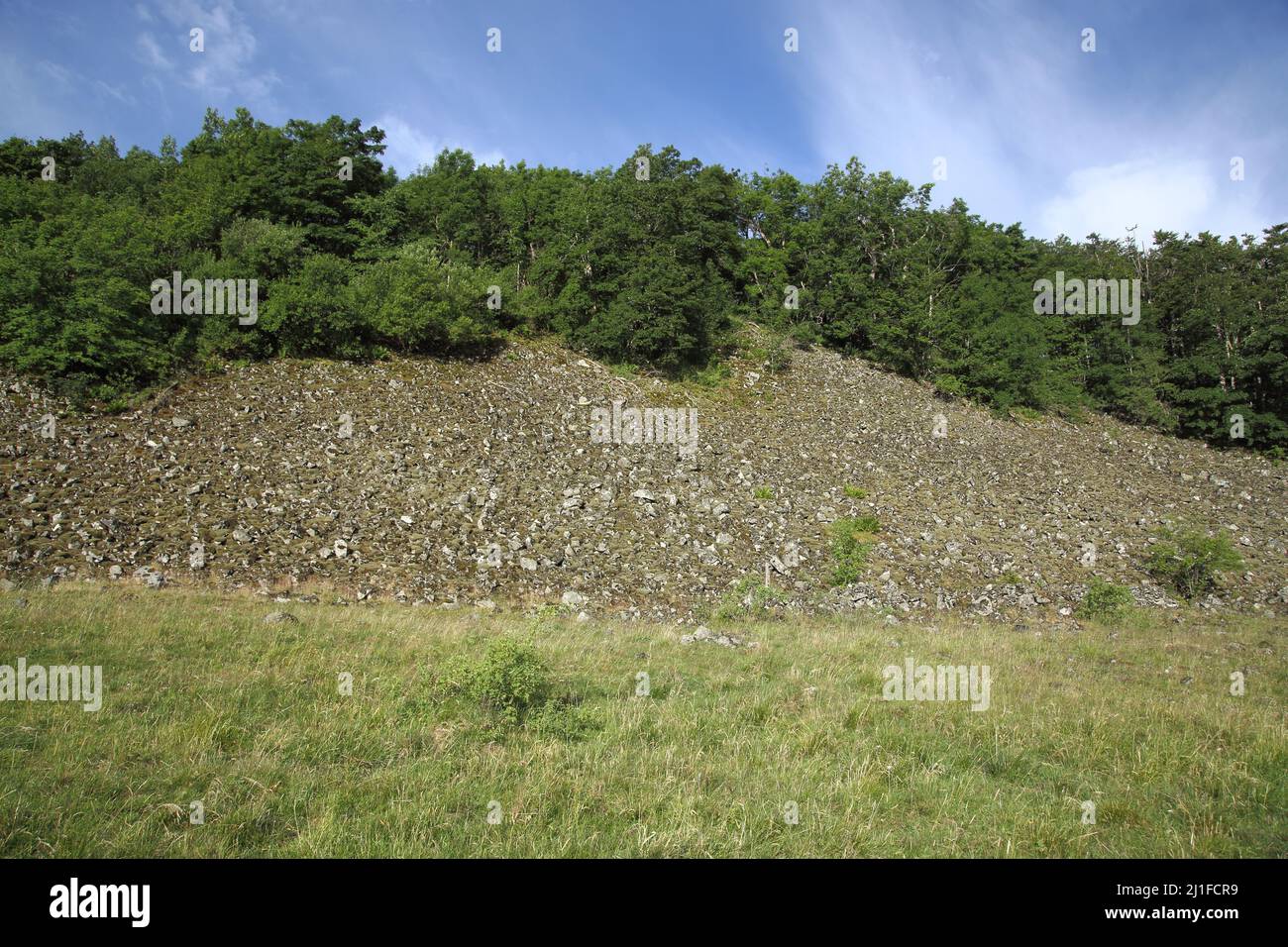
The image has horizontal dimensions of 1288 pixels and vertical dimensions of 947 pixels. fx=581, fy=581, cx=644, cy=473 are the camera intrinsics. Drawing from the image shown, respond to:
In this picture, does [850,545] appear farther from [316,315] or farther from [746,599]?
[316,315]

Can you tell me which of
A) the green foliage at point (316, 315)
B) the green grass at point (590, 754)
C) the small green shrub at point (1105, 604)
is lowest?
the small green shrub at point (1105, 604)

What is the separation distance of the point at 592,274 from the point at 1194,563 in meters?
32.6

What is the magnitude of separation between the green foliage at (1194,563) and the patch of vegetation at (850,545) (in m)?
10.1

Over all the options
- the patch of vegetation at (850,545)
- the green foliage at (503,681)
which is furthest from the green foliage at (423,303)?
the green foliage at (503,681)

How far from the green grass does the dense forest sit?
1692 cm

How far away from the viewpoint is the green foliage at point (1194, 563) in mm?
20516

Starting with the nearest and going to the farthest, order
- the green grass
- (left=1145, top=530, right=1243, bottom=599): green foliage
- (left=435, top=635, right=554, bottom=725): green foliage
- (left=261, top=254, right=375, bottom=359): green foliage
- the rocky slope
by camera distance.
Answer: the green grass
(left=435, top=635, right=554, bottom=725): green foliage
the rocky slope
(left=1145, top=530, right=1243, bottom=599): green foliage
(left=261, top=254, right=375, bottom=359): green foliage

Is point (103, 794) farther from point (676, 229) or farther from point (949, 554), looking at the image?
point (676, 229)

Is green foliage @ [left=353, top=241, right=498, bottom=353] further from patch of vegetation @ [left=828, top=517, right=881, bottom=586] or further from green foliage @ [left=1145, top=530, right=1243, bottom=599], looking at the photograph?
green foliage @ [left=1145, top=530, right=1243, bottom=599]

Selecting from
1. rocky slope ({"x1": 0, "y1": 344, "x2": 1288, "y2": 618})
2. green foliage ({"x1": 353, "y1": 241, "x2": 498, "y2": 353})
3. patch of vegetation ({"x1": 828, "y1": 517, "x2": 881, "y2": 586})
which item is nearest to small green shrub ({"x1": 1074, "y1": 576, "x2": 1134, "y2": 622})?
rocky slope ({"x1": 0, "y1": 344, "x2": 1288, "y2": 618})

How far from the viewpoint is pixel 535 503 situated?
67.1ft

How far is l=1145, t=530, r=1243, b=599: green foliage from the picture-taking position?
20.5 m

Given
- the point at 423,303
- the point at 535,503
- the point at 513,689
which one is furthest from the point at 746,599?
the point at 423,303

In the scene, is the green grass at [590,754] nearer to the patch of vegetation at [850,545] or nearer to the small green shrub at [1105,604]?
the small green shrub at [1105,604]
